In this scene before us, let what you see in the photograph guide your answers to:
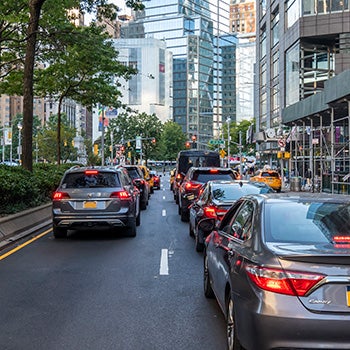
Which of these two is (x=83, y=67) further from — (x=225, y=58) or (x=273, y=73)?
(x=225, y=58)

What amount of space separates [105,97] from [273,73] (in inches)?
1402

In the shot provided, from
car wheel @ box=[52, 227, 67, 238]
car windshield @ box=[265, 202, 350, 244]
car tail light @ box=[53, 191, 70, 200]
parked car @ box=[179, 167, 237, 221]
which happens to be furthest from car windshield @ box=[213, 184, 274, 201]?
car windshield @ box=[265, 202, 350, 244]

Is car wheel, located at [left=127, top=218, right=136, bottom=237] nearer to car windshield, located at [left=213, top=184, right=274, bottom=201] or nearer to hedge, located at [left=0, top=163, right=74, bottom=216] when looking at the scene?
car windshield, located at [left=213, top=184, right=274, bottom=201]

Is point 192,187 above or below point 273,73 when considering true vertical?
below

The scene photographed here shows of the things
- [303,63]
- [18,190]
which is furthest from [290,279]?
[303,63]

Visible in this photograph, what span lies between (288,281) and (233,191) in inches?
251

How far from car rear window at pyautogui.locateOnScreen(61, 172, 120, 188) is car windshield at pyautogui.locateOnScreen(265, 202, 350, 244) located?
24.8ft

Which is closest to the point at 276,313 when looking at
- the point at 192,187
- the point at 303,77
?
the point at 192,187

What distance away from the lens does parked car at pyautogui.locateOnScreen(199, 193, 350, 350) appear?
3.59 meters

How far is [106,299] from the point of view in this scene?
6535mm

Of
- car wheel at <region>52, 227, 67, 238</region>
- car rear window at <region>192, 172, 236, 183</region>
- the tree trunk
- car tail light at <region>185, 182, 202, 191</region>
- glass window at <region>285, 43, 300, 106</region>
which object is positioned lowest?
car wheel at <region>52, 227, 67, 238</region>

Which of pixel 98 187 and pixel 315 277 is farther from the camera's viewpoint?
pixel 98 187

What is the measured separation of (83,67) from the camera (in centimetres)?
2580

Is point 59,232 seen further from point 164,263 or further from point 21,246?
point 164,263
